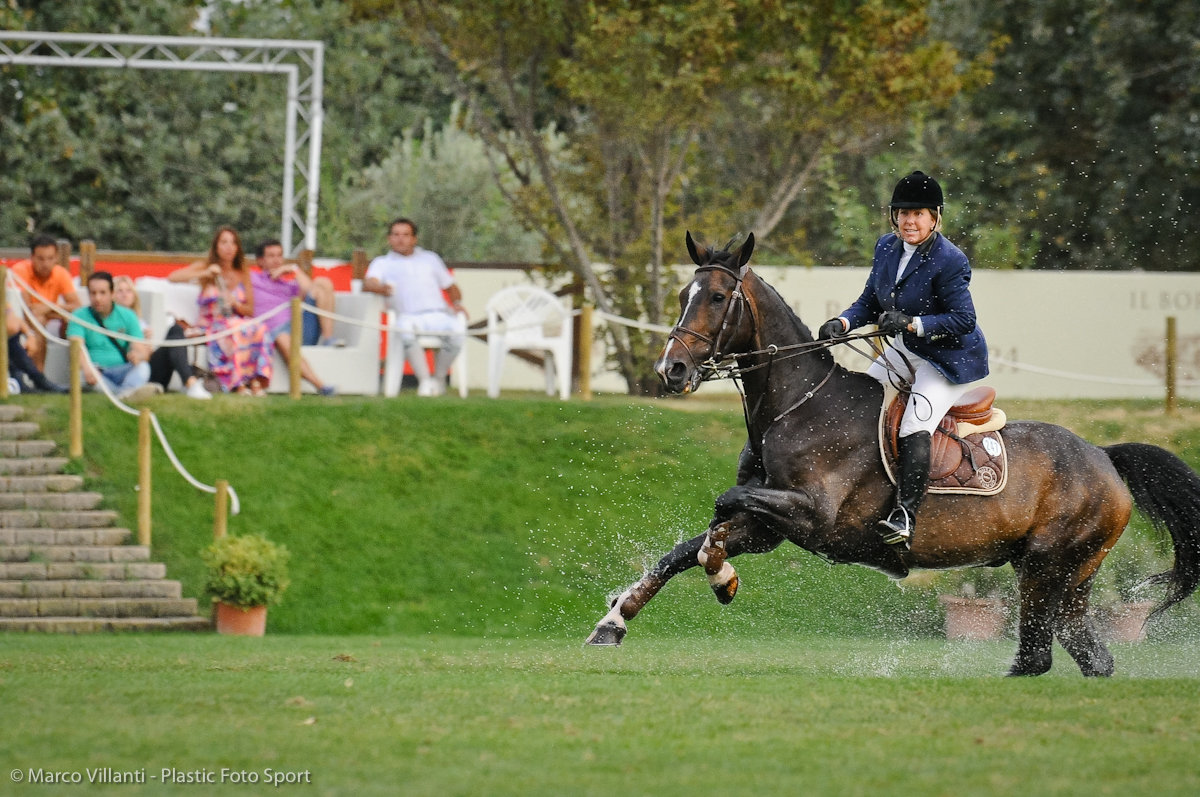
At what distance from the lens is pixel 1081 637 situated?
9500mm

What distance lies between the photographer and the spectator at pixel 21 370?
55.6 ft

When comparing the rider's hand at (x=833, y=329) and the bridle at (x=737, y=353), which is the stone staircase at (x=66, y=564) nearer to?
the bridle at (x=737, y=353)

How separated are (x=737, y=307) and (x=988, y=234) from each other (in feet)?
61.7

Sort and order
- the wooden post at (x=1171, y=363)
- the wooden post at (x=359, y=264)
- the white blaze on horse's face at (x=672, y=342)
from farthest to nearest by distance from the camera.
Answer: the wooden post at (x=359, y=264)
the wooden post at (x=1171, y=363)
the white blaze on horse's face at (x=672, y=342)

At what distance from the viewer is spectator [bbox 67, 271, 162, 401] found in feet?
54.7

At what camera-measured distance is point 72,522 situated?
15.2 meters

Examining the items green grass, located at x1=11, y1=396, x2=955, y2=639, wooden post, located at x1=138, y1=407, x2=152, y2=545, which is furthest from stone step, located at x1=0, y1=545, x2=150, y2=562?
green grass, located at x1=11, y1=396, x2=955, y2=639

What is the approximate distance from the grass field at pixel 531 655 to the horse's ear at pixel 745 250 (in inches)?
89.2

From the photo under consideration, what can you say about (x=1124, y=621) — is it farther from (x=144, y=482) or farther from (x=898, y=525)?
(x=144, y=482)

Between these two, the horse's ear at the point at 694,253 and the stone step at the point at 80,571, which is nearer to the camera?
the horse's ear at the point at 694,253

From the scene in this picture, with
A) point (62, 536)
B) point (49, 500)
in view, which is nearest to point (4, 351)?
point (49, 500)

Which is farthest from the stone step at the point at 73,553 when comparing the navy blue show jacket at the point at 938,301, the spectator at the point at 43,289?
the navy blue show jacket at the point at 938,301

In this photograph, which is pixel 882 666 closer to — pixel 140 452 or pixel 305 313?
pixel 140 452

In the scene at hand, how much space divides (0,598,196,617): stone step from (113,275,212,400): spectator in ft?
10.9
